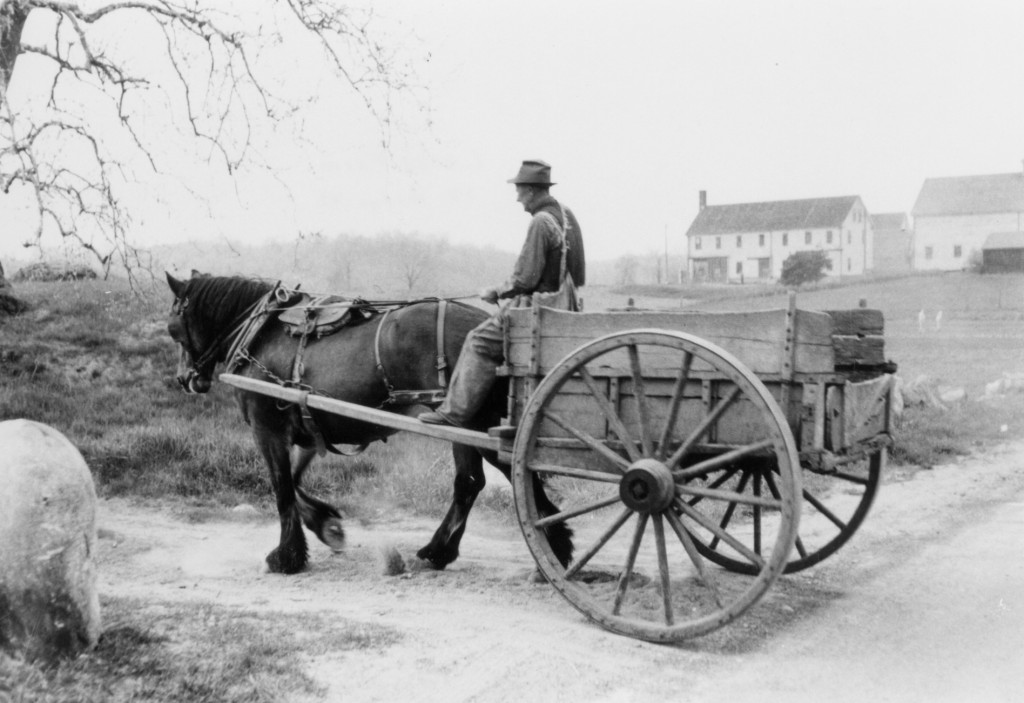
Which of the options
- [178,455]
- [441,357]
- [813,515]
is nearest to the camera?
[441,357]

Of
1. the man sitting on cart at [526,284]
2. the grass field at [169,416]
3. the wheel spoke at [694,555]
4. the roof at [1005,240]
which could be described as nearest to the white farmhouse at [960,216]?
the roof at [1005,240]

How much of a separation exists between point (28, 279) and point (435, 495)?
36.0 ft

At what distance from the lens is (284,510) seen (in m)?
6.61

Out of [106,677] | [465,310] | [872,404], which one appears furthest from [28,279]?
[872,404]

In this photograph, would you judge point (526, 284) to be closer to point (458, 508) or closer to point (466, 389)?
point (466, 389)

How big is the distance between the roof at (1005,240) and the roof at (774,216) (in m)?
20.5

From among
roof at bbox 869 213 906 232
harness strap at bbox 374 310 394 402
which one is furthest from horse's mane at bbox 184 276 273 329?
roof at bbox 869 213 906 232

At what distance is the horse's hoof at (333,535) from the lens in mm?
7004

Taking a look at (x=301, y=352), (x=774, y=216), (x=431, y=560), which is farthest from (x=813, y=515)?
(x=774, y=216)

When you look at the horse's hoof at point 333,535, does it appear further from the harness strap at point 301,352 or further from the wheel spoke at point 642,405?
the wheel spoke at point 642,405

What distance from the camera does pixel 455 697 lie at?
4.03 meters

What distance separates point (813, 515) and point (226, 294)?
205 inches

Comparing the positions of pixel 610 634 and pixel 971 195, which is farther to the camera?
pixel 971 195

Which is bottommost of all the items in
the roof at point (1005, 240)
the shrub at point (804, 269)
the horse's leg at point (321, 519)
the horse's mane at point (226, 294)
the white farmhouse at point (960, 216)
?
the horse's leg at point (321, 519)
